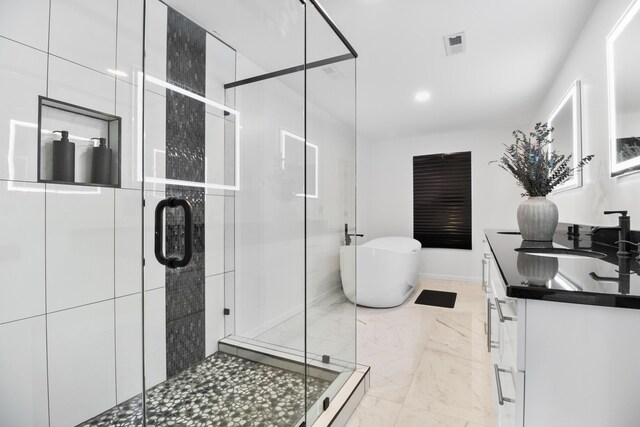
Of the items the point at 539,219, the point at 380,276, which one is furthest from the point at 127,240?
the point at 380,276

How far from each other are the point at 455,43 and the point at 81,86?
2.38 meters

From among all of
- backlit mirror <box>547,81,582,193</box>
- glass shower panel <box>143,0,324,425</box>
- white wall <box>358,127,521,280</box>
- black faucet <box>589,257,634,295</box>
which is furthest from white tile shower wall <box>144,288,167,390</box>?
white wall <box>358,127,521,280</box>

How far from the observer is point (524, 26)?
2.06 m

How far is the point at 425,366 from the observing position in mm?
2209

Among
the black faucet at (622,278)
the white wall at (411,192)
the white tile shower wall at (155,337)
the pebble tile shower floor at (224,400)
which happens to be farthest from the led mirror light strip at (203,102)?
the white wall at (411,192)

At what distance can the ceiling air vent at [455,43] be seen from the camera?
2183 mm

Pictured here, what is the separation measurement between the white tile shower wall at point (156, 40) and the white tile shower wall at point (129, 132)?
0.24 meters

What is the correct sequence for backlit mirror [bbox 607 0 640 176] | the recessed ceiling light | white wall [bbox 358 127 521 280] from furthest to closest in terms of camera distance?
white wall [bbox 358 127 521 280], the recessed ceiling light, backlit mirror [bbox 607 0 640 176]

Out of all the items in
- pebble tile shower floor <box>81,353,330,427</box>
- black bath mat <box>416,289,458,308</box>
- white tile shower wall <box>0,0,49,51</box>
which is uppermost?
white tile shower wall <box>0,0,49,51</box>

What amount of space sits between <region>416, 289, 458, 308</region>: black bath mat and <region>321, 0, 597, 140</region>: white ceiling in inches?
91.5

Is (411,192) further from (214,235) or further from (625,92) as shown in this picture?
(214,235)

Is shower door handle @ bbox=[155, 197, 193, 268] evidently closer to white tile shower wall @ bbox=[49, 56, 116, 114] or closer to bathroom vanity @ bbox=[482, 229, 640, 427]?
white tile shower wall @ bbox=[49, 56, 116, 114]

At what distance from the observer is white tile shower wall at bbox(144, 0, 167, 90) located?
4.56 feet

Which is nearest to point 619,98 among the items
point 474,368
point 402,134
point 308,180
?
point 308,180
